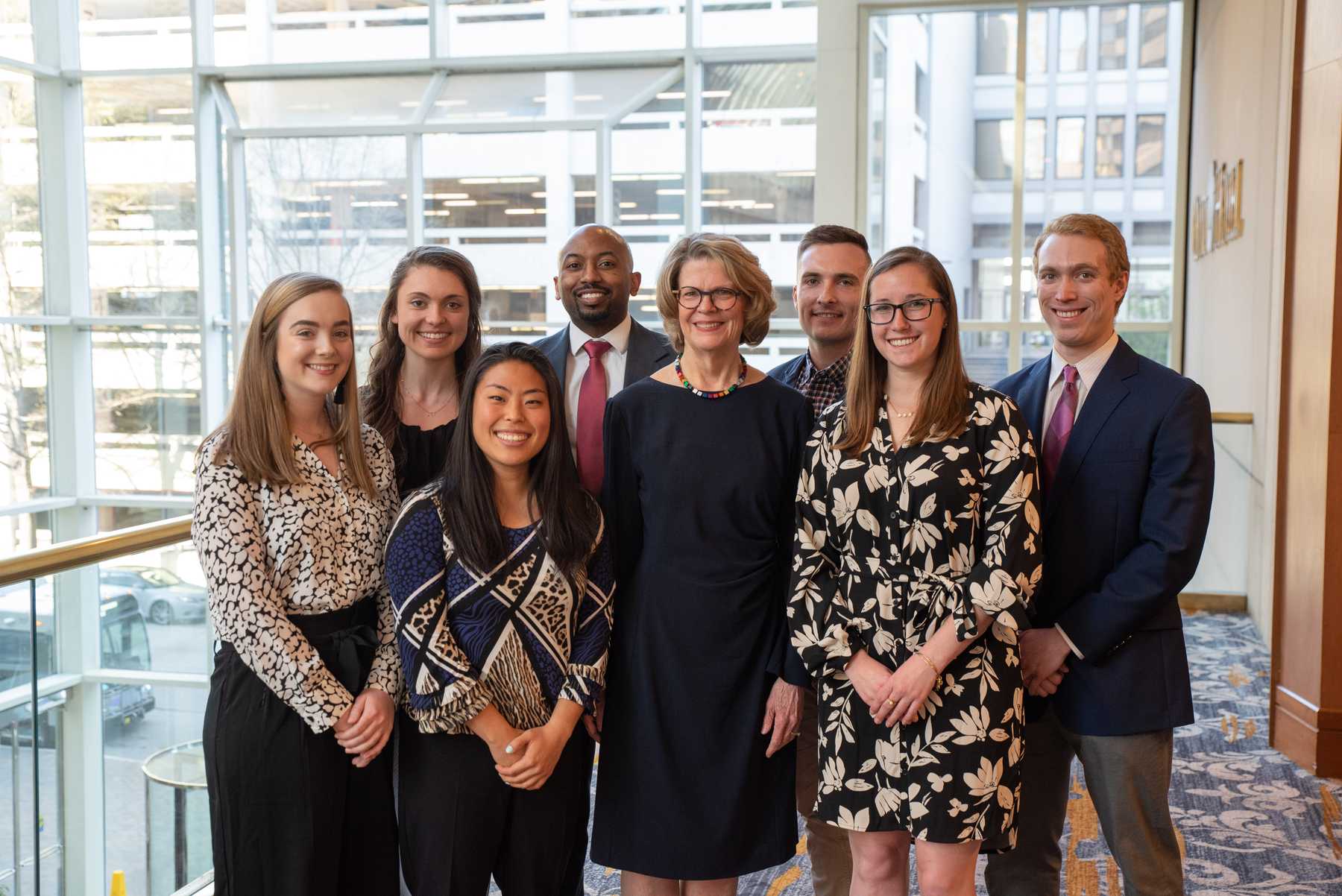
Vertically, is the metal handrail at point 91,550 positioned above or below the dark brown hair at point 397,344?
below

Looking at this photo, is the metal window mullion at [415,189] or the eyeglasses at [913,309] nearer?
the eyeglasses at [913,309]

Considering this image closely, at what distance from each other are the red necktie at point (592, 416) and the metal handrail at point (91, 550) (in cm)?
106

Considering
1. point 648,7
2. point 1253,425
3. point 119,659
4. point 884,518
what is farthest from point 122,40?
point 884,518

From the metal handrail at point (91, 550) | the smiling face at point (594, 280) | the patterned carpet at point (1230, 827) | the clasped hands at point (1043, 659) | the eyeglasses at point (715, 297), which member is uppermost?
the smiling face at point (594, 280)

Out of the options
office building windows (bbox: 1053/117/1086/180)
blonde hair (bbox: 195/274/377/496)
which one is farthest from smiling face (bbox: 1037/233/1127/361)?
office building windows (bbox: 1053/117/1086/180)

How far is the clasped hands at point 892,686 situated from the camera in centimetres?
237

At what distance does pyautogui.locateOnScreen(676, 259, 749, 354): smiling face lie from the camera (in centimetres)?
265

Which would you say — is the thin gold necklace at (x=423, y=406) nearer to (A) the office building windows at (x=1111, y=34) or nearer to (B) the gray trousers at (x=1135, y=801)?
(B) the gray trousers at (x=1135, y=801)

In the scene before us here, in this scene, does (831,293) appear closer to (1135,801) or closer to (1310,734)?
(1135,801)

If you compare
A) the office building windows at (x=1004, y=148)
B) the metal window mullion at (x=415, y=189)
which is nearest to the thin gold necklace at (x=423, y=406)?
the metal window mullion at (x=415, y=189)

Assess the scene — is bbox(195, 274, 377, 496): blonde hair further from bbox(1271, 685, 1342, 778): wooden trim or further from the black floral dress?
bbox(1271, 685, 1342, 778): wooden trim

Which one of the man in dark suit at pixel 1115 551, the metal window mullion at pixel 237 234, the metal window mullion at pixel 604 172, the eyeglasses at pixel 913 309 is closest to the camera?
the eyeglasses at pixel 913 309

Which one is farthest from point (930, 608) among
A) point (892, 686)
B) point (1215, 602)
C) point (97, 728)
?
point (1215, 602)

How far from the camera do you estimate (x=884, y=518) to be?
245 centimetres
